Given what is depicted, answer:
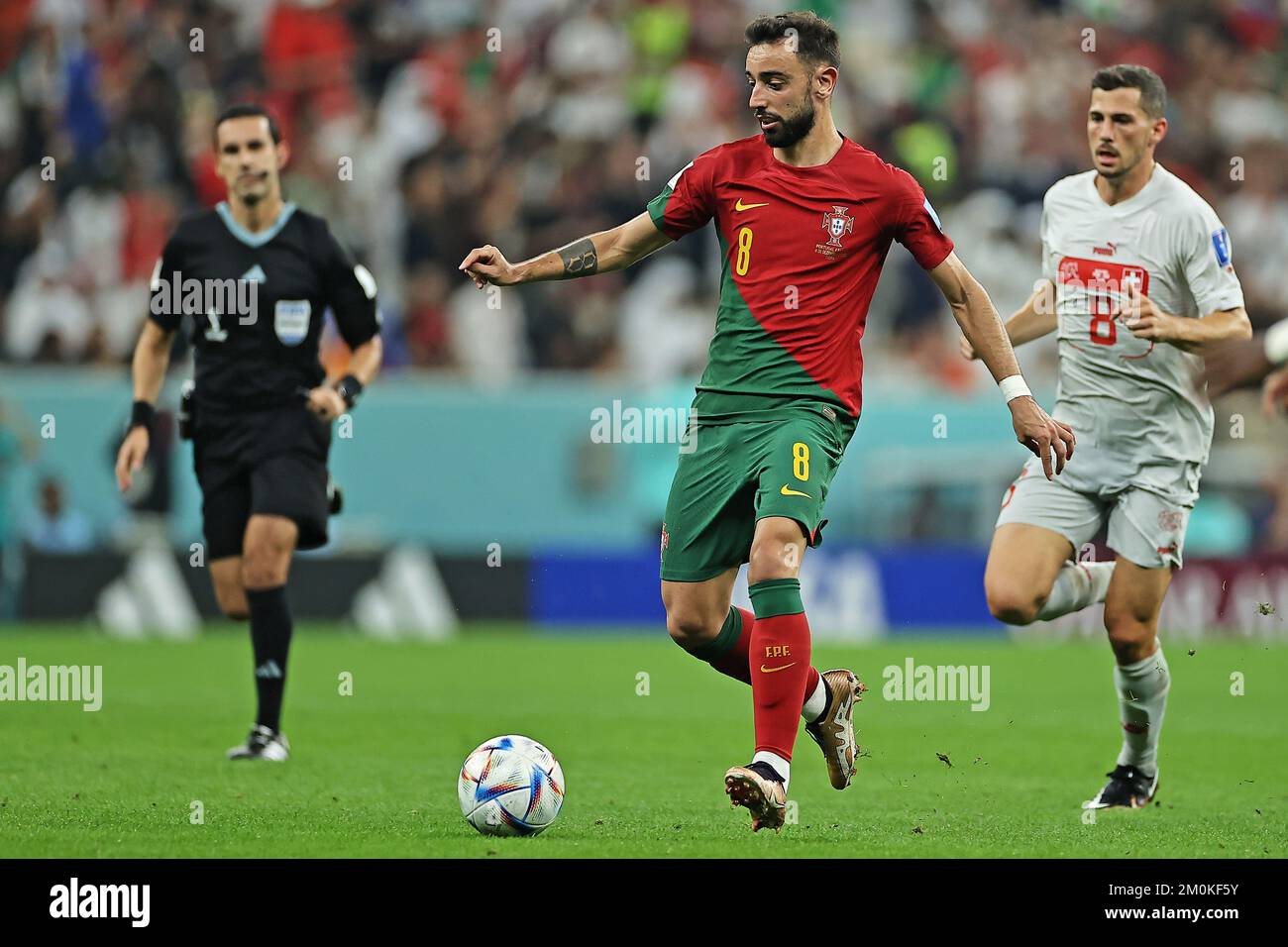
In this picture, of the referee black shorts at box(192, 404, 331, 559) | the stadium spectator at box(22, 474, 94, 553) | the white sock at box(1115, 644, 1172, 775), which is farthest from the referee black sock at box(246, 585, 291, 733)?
the stadium spectator at box(22, 474, 94, 553)

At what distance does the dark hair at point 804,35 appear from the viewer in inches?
295

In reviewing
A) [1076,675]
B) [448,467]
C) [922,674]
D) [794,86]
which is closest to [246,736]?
[794,86]

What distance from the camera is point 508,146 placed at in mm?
20406

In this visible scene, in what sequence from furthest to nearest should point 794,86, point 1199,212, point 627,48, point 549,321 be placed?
point 627,48
point 549,321
point 1199,212
point 794,86

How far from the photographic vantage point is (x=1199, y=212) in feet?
28.1

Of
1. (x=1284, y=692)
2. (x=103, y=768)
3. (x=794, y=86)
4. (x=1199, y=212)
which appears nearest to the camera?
(x=794, y=86)

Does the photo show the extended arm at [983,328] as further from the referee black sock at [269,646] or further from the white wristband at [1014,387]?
the referee black sock at [269,646]

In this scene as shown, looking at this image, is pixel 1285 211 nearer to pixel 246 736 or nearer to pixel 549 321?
pixel 549 321

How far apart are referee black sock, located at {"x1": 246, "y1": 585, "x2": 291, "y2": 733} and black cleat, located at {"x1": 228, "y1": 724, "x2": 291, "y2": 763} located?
43 millimetres

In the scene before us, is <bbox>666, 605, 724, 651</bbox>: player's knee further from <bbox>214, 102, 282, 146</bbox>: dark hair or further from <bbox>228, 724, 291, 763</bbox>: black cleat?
<bbox>214, 102, 282, 146</bbox>: dark hair

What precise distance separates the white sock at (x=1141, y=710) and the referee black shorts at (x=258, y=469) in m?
3.92

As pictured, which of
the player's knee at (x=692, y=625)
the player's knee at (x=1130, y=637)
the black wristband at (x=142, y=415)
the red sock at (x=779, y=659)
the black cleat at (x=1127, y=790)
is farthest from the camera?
the black wristband at (x=142, y=415)

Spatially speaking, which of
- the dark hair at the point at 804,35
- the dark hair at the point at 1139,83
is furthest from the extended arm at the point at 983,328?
the dark hair at the point at 1139,83

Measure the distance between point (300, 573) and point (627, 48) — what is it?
22.3 ft
